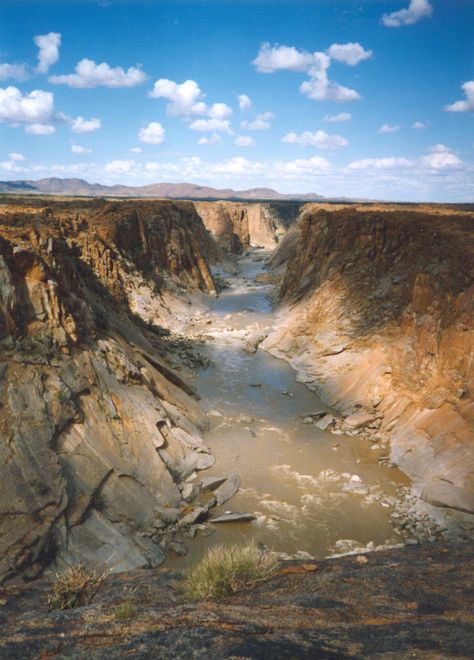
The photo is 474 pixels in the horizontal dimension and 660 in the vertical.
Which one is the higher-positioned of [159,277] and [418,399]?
[159,277]

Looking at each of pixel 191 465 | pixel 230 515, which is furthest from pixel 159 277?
pixel 230 515

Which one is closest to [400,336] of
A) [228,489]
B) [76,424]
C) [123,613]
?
[228,489]

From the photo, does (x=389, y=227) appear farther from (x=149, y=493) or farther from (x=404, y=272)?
(x=149, y=493)

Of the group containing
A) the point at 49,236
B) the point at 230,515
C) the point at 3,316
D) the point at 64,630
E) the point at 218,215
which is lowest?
the point at 230,515

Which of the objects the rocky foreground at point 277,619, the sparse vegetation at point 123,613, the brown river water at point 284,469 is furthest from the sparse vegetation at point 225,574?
the brown river water at point 284,469

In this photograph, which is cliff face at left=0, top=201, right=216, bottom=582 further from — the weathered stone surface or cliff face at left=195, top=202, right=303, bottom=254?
cliff face at left=195, top=202, right=303, bottom=254

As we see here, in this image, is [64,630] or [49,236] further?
[49,236]

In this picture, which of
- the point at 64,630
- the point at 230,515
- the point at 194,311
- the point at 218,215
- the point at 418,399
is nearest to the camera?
the point at 64,630
